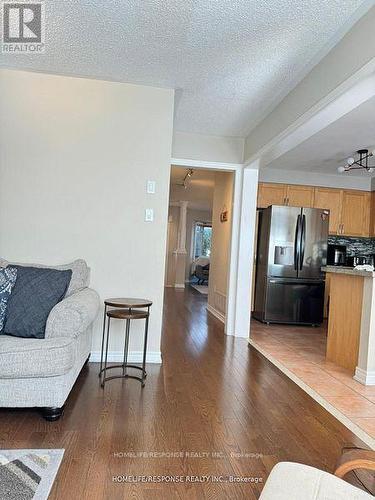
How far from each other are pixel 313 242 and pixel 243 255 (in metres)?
1.37

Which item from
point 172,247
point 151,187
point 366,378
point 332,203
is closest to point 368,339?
point 366,378

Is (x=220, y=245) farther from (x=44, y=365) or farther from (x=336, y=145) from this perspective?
(x=44, y=365)

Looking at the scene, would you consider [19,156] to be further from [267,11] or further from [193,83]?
[267,11]

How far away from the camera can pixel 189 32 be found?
7.93 feet

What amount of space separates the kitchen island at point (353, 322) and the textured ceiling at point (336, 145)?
1.47 m

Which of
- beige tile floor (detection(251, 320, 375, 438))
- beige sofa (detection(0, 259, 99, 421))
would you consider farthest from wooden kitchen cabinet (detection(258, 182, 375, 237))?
beige sofa (detection(0, 259, 99, 421))

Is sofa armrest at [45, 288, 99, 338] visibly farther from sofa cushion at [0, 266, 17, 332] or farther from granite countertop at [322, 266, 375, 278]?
granite countertop at [322, 266, 375, 278]

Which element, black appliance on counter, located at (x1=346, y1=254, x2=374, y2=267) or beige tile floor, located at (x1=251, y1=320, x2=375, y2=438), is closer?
beige tile floor, located at (x1=251, y1=320, x2=375, y2=438)

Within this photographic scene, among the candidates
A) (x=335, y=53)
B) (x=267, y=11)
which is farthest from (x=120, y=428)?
(x=335, y=53)

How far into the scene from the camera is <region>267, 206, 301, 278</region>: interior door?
209 inches

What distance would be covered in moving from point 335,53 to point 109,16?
1502mm

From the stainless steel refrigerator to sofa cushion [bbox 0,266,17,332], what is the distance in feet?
12.1

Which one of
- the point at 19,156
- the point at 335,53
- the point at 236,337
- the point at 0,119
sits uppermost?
the point at 335,53

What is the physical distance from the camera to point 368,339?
2.99 meters
